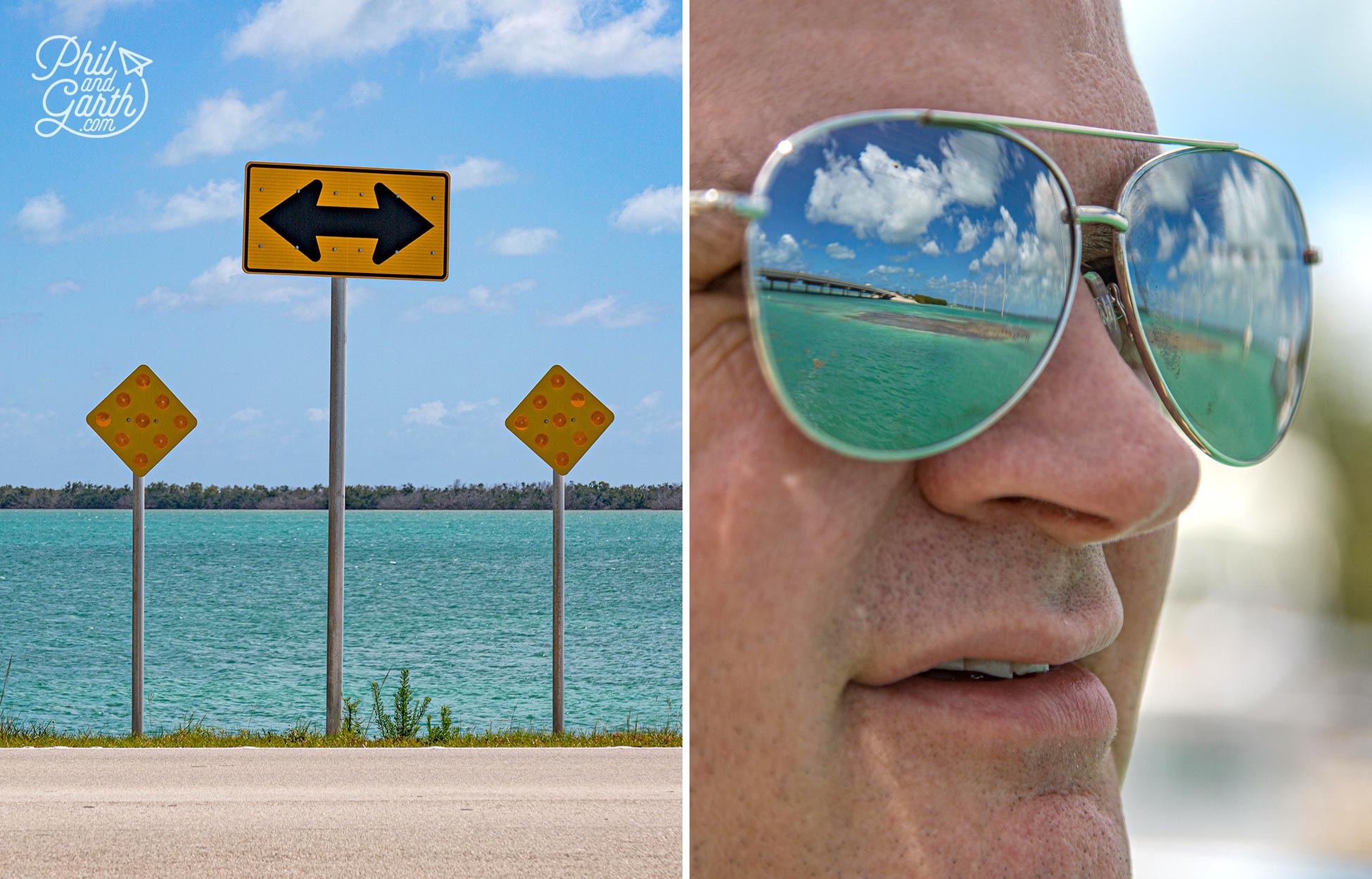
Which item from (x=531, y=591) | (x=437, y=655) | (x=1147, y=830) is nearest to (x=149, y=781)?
(x=1147, y=830)

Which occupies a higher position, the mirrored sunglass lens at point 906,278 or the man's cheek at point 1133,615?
the mirrored sunglass lens at point 906,278

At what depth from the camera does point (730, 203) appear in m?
0.59

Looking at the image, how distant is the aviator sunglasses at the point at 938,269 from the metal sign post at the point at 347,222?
139 inches

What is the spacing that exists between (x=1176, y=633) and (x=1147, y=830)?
0.21 metres

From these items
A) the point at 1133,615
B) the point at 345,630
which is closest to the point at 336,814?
the point at 1133,615

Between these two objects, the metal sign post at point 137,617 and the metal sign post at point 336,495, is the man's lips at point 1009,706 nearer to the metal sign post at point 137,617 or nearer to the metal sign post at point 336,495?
the metal sign post at point 336,495

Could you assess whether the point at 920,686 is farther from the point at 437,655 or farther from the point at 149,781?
the point at 437,655

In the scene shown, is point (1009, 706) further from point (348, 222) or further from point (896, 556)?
point (348, 222)

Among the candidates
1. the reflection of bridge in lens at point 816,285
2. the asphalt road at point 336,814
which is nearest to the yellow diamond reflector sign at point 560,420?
the asphalt road at point 336,814

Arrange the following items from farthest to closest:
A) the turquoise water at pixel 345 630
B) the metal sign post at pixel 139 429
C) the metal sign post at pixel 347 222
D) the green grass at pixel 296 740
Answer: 1. the turquoise water at pixel 345 630
2. the metal sign post at pixel 139 429
3. the green grass at pixel 296 740
4. the metal sign post at pixel 347 222

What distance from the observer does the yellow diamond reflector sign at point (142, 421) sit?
4508 millimetres

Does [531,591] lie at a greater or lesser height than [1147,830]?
lesser

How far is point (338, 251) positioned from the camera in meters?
4.20

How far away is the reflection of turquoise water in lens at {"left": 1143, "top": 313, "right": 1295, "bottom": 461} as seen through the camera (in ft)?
2.60
